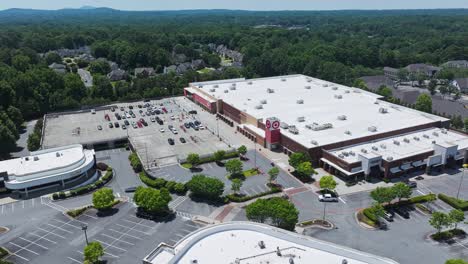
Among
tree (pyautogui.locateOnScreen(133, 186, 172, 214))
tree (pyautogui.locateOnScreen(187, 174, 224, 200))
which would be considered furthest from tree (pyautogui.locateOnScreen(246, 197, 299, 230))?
tree (pyautogui.locateOnScreen(133, 186, 172, 214))

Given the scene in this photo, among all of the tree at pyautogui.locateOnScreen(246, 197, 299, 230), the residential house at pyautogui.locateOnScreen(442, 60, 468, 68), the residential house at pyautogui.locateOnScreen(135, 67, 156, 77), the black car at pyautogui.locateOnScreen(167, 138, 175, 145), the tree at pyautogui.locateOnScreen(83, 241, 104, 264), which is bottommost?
the black car at pyautogui.locateOnScreen(167, 138, 175, 145)

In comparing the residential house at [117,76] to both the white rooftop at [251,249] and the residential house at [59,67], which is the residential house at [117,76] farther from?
the white rooftop at [251,249]

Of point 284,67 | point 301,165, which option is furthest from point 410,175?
point 284,67

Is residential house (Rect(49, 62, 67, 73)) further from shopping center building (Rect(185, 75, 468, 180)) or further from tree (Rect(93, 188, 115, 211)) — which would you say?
tree (Rect(93, 188, 115, 211))

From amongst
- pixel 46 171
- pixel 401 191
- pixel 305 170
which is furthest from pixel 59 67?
pixel 401 191

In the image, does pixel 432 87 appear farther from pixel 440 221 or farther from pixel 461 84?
Answer: pixel 440 221

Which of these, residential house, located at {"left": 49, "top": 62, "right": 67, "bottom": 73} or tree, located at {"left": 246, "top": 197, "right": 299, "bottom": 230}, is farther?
residential house, located at {"left": 49, "top": 62, "right": 67, "bottom": 73}

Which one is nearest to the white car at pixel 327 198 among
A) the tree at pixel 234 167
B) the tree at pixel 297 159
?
the tree at pixel 297 159
